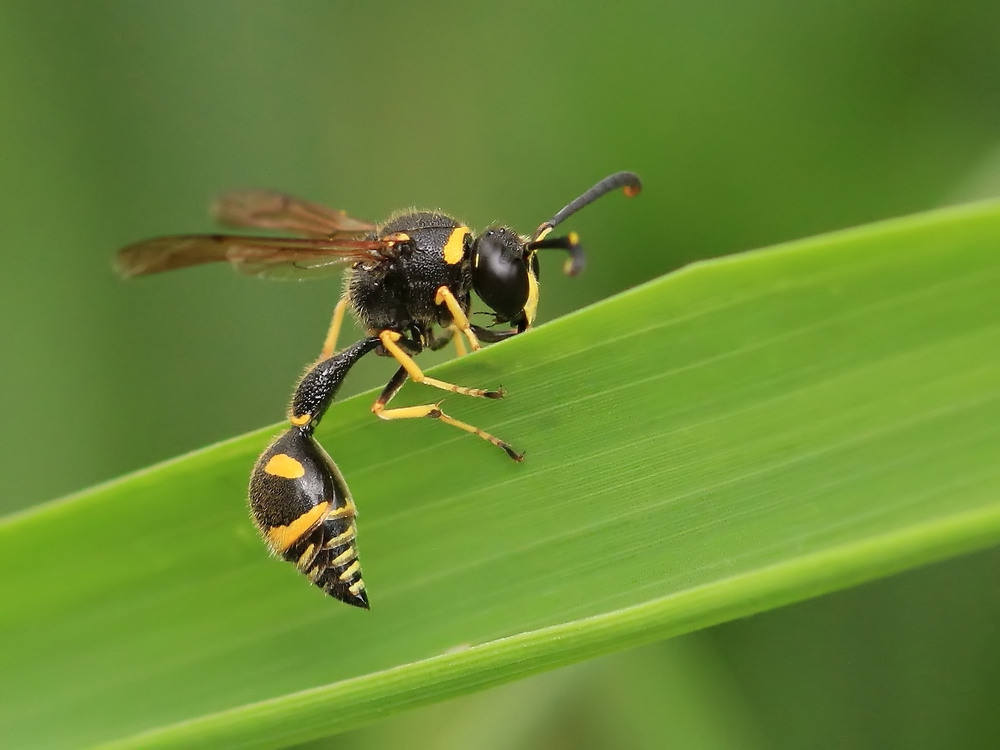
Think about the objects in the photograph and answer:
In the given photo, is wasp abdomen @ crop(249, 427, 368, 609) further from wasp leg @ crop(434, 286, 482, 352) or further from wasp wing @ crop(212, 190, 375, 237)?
wasp wing @ crop(212, 190, 375, 237)

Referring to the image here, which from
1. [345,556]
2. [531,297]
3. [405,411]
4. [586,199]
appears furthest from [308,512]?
[586,199]

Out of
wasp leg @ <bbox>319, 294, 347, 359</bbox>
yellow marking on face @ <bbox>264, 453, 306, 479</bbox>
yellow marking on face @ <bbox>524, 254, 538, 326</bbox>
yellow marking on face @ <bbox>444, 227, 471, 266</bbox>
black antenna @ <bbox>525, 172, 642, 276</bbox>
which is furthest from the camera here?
wasp leg @ <bbox>319, 294, 347, 359</bbox>

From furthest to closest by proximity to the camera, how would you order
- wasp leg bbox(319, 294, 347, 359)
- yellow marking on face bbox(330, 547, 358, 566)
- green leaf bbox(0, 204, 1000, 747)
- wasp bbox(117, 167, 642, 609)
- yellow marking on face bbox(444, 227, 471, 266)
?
wasp leg bbox(319, 294, 347, 359) < yellow marking on face bbox(444, 227, 471, 266) < wasp bbox(117, 167, 642, 609) < yellow marking on face bbox(330, 547, 358, 566) < green leaf bbox(0, 204, 1000, 747)

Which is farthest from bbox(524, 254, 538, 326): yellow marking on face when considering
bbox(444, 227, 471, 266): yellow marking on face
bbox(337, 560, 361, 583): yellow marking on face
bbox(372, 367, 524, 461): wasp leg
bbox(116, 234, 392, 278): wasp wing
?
bbox(337, 560, 361, 583): yellow marking on face

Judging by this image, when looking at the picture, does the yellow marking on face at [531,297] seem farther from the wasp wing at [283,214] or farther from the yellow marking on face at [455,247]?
the wasp wing at [283,214]

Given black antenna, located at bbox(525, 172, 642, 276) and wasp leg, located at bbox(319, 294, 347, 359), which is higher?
black antenna, located at bbox(525, 172, 642, 276)

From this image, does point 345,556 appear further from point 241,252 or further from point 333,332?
point 333,332

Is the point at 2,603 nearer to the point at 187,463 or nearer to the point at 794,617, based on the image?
the point at 187,463
